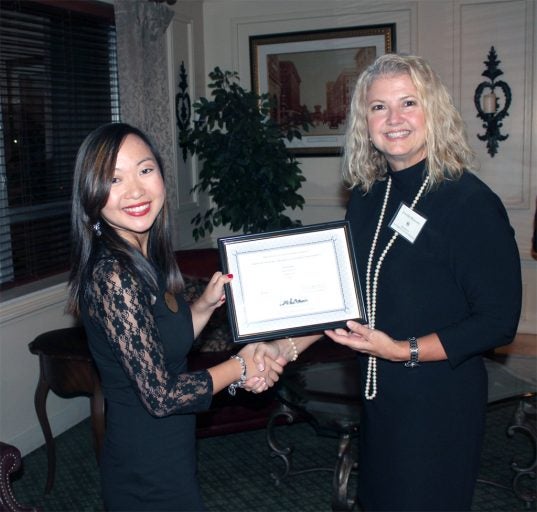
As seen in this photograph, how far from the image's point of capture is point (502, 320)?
1736 millimetres

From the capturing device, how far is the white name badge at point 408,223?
1820 mm

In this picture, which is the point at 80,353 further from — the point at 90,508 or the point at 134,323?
the point at 134,323

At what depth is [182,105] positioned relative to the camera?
18.6 ft

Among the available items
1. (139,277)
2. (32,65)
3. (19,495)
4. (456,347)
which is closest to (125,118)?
(32,65)

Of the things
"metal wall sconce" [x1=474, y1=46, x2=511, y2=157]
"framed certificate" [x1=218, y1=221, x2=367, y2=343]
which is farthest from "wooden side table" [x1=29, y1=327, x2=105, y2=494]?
"metal wall sconce" [x1=474, y1=46, x2=511, y2=157]

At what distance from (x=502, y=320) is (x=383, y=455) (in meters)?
0.53

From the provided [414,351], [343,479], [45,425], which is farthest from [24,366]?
[414,351]

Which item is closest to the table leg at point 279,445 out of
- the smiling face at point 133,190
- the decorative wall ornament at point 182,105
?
the smiling face at point 133,190

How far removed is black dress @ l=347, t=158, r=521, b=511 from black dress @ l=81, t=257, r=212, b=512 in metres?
0.54

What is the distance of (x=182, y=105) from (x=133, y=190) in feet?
13.4

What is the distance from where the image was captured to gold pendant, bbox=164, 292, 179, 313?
71.3 inches

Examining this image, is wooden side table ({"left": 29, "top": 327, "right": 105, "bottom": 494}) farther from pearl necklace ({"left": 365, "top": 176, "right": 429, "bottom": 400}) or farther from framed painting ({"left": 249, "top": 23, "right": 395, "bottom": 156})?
framed painting ({"left": 249, "top": 23, "right": 395, "bottom": 156})

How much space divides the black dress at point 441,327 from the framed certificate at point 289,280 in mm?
92
